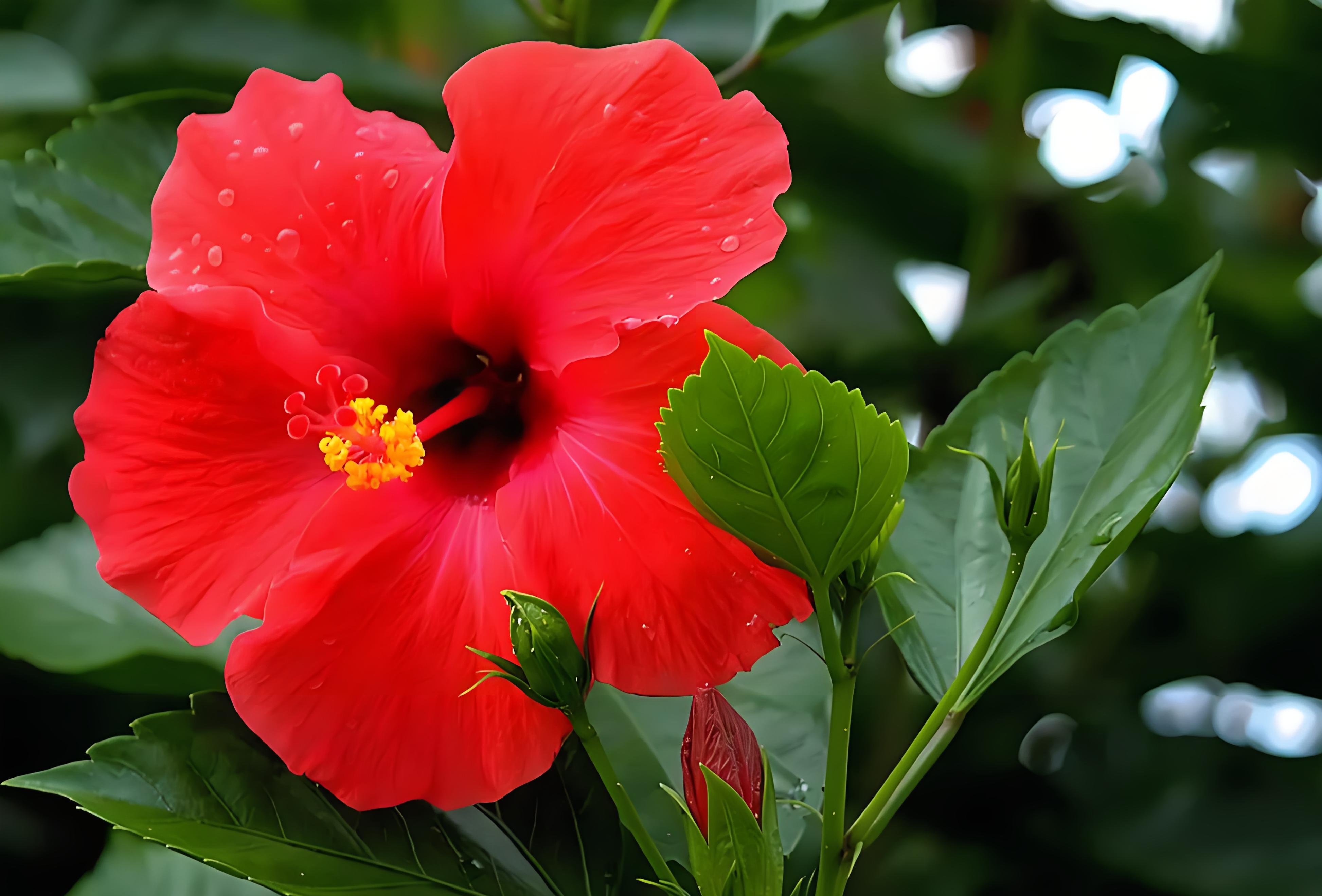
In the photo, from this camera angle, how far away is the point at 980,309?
1.18 metres

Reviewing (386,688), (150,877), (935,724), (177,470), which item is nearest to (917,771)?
(935,724)

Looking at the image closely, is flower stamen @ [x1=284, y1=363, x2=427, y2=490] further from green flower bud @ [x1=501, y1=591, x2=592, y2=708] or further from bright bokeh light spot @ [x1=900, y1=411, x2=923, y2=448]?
bright bokeh light spot @ [x1=900, y1=411, x2=923, y2=448]

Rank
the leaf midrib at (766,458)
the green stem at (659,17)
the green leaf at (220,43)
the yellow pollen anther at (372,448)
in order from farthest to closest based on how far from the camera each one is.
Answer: the green leaf at (220,43)
the green stem at (659,17)
the yellow pollen anther at (372,448)
the leaf midrib at (766,458)

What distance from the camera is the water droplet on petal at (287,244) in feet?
1.78

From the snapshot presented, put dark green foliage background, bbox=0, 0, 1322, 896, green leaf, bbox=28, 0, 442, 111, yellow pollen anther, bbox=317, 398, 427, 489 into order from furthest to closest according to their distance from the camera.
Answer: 1. green leaf, bbox=28, 0, 442, 111
2. dark green foliage background, bbox=0, 0, 1322, 896
3. yellow pollen anther, bbox=317, 398, 427, 489

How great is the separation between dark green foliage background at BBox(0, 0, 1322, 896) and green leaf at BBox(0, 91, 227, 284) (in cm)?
1

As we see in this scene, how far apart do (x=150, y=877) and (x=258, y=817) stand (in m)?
0.21

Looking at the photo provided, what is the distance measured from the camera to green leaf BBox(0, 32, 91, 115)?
2.73 ft

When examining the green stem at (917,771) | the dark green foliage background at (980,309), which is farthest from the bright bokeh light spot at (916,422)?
the green stem at (917,771)

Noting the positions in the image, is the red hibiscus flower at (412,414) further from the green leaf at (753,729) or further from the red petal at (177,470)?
the green leaf at (753,729)

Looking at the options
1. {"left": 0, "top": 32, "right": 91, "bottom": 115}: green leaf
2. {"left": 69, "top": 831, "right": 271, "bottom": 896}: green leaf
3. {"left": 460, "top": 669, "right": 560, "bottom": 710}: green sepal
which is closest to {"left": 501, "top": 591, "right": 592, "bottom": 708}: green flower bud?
{"left": 460, "top": 669, "right": 560, "bottom": 710}: green sepal

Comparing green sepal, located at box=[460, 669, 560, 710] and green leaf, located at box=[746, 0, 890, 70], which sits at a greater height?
green leaf, located at box=[746, 0, 890, 70]

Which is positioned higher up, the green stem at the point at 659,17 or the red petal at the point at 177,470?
the green stem at the point at 659,17

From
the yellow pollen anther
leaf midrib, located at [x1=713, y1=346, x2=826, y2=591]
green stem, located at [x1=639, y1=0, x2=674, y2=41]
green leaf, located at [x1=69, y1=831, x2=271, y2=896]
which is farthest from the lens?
green stem, located at [x1=639, y1=0, x2=674, y2=41]
